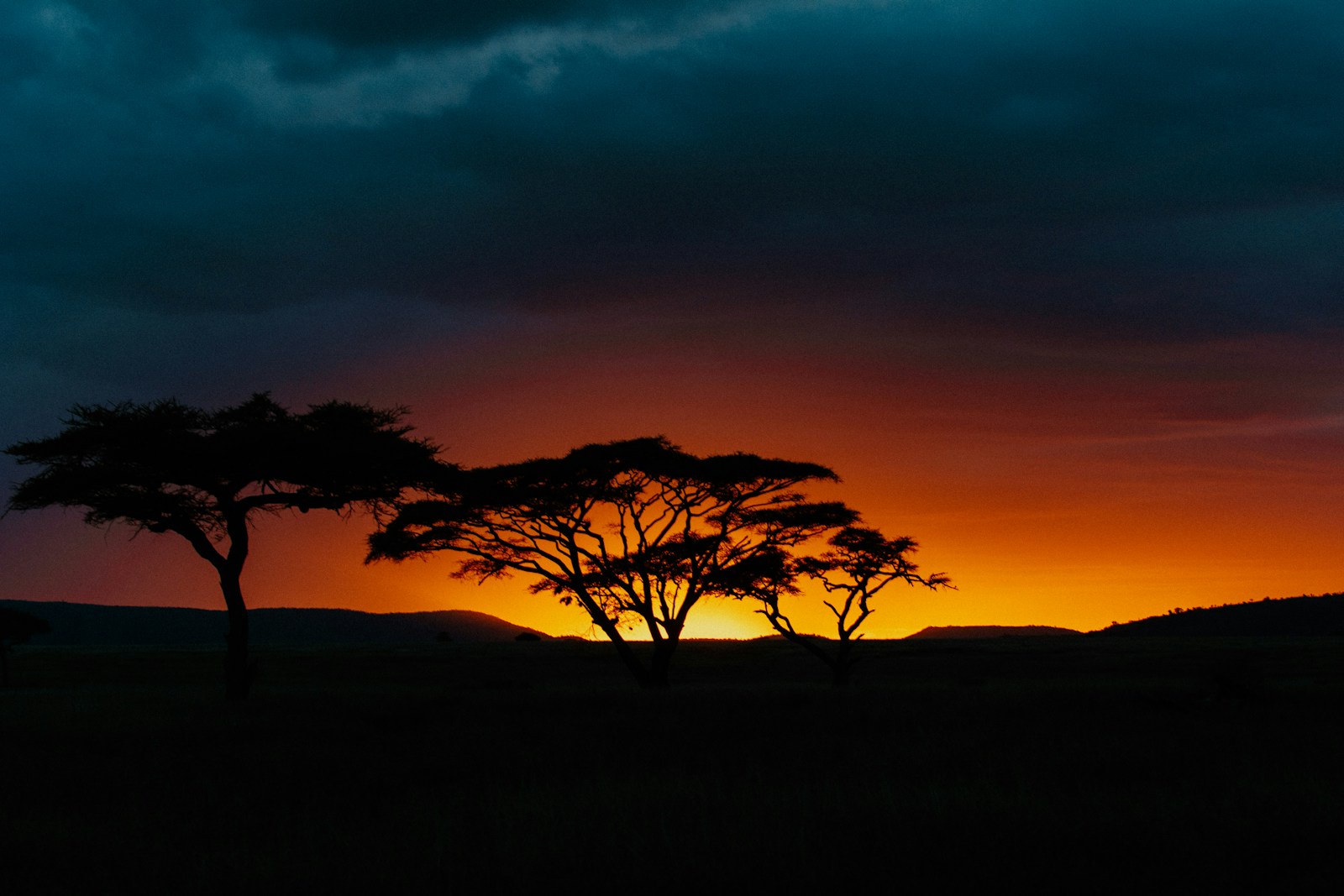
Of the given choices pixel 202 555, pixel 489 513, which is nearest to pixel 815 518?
pixel 489 513

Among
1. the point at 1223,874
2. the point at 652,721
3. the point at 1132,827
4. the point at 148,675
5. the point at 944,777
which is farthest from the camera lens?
the point at 148,675

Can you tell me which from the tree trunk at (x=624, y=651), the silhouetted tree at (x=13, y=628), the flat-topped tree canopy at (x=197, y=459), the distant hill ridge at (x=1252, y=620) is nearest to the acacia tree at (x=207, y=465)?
the flat-topped tree canopy at (x=197, y=459)

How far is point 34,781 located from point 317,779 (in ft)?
12.6

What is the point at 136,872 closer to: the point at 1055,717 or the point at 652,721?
the point at 652,721

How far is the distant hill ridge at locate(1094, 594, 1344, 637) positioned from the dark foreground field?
400 feet

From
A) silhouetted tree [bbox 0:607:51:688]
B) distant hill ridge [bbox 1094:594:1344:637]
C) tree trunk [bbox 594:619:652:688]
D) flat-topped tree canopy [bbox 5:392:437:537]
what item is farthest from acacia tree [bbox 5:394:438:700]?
distant hill ridge [bbox 1094:594:1344:637]

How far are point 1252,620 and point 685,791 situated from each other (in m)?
155

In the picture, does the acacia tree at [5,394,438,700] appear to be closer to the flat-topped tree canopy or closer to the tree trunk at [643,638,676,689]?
the flat-topped tree canopy

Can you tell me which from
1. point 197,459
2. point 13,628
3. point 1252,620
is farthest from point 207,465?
point 1252,620

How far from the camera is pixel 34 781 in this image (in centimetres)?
1584

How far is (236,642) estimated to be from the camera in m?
32.3

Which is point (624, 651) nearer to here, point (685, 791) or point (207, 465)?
point (207, 465)

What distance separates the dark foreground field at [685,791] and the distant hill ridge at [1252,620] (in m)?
122

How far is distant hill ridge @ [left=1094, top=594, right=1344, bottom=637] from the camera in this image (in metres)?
138
